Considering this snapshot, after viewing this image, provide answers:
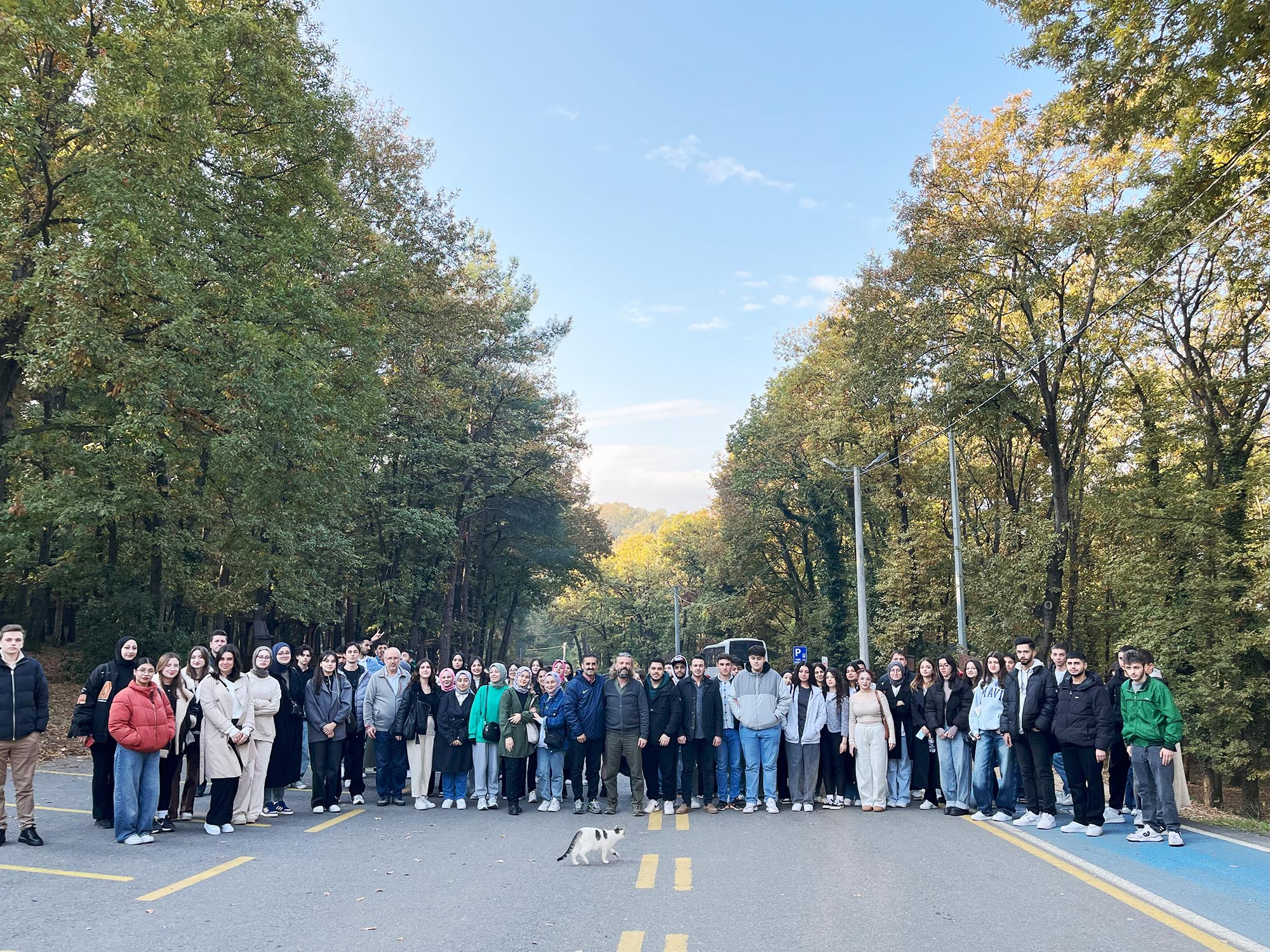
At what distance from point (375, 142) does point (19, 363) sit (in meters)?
15.0

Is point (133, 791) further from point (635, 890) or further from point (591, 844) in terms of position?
point (635, 890)

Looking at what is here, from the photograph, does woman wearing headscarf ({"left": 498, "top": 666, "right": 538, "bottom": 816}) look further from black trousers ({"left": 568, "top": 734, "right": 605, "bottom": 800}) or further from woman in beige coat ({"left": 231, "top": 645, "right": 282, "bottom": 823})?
woman in beige coat ({"left": 231, "top": 645, "right": 282, "bottom": 823})

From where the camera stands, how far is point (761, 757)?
1141 cm

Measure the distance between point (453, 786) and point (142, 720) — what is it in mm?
4294

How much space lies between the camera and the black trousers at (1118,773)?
32.8 ft

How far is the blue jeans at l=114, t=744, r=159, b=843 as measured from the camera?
852cm

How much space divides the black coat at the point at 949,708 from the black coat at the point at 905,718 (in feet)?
0.51

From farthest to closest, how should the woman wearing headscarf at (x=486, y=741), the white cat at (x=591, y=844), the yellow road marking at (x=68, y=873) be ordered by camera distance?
the woman wearing headscarf at (x=486, y=741)
the white cat at (x=591, y=844)
the yellow road marking at (x=68, y=873)

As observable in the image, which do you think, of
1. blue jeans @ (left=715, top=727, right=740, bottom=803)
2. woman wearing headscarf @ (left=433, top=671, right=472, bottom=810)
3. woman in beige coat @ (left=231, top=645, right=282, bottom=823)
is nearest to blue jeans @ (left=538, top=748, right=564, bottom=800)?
woman wearing headscarf @ (left=433, top=671, right=472, bottom=810)

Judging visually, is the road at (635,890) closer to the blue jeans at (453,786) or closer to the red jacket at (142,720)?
the red jacket at (142,720)

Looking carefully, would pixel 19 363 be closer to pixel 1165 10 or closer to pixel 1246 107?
pixel 1165 10

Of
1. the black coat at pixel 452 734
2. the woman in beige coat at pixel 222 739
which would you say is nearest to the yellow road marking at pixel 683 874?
the black coat at pixel 452 734

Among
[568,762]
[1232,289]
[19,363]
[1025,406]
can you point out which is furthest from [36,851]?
[1232,289]

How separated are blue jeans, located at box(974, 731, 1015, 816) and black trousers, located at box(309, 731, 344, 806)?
7871 millimetres
